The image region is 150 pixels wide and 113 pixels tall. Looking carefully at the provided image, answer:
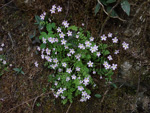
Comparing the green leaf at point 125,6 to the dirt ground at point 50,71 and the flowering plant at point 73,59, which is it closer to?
the dirt ground at point 50,71

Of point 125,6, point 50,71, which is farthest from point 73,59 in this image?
point 125,6

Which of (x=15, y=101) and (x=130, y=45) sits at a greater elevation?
(x=130, y=45)

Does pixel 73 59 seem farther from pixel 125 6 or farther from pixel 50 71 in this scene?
pixel 125 6

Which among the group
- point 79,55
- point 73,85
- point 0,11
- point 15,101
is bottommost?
point 15,101

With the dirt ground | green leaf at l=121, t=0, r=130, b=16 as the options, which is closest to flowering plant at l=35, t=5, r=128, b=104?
the dirt ground

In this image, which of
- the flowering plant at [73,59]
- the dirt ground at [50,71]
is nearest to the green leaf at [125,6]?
the dirt ground at [50,71]

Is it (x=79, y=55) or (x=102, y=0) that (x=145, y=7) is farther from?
(x=79, y=55)

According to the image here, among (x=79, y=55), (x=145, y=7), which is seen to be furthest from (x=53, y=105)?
(x=145, y=7)
